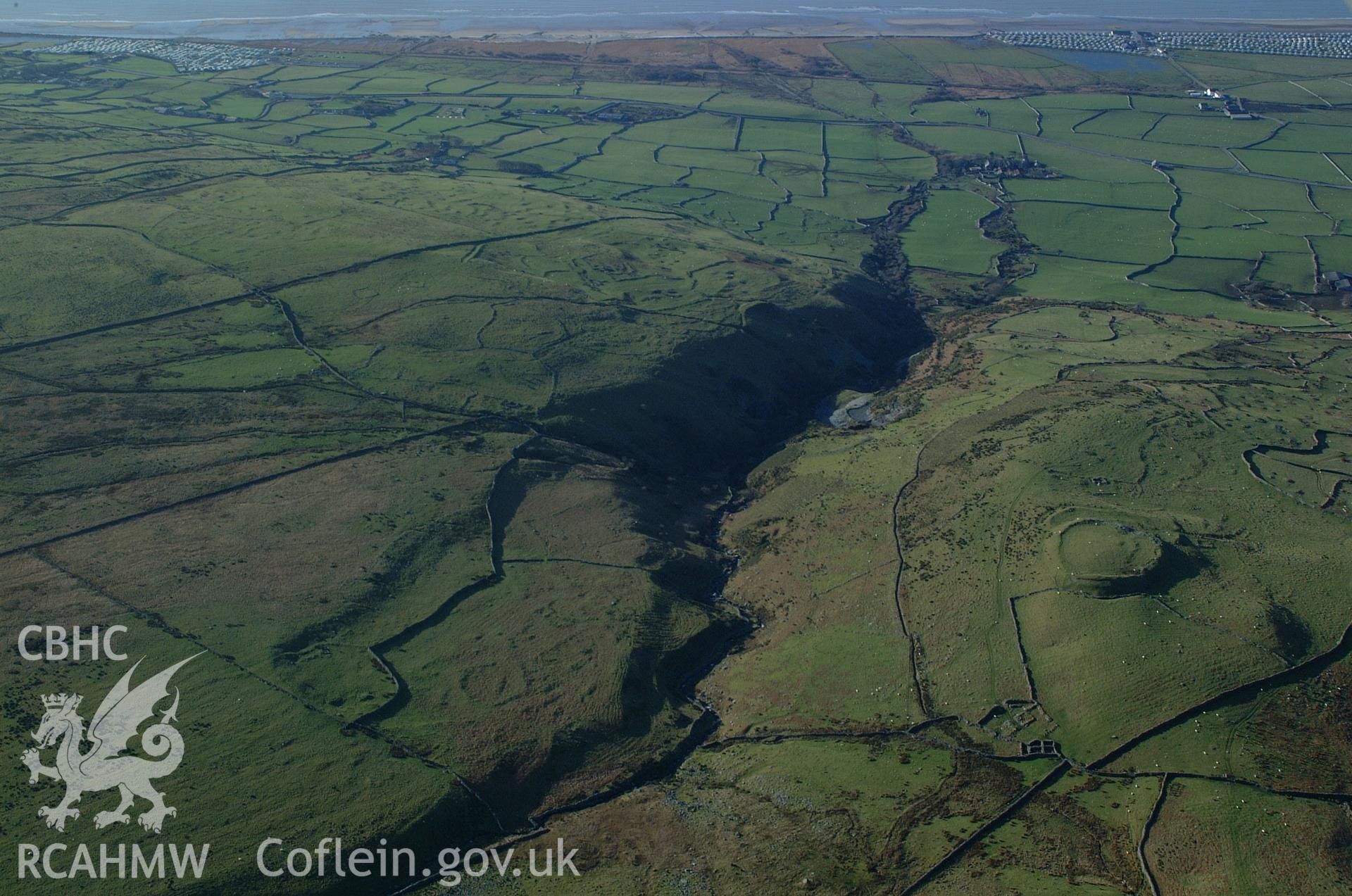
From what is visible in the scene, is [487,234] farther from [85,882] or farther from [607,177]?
[85,882]

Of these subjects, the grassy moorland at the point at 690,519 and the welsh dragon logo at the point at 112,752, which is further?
the grassy moorland at the point at 690,519

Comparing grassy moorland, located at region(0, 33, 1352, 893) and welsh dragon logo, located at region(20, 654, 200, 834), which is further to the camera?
grassy moorland, located at region(0, 33, 1352, 893)

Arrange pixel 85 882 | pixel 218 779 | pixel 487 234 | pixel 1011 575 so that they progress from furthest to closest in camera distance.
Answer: pixel 487 234
pixel 1011 575
pixel 218 779
pixel 85 882

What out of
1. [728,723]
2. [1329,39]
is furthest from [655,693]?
[1329,39]
